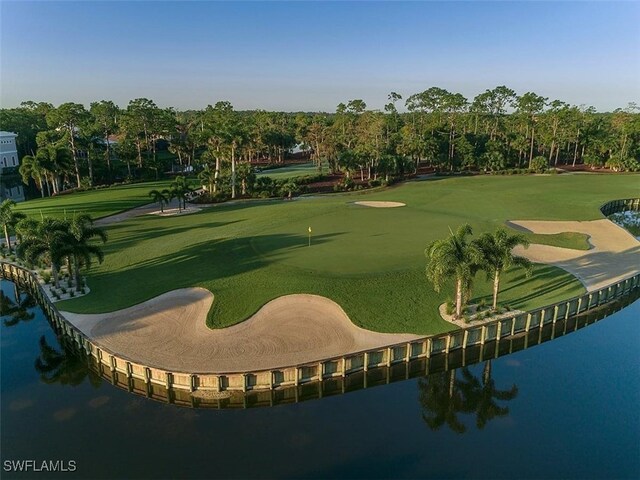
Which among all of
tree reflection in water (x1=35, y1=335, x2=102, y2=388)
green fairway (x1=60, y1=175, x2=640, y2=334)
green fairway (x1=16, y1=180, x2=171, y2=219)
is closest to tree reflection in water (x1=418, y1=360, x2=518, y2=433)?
green fairway (x1=60, y1=175, x2=640, y2=334)

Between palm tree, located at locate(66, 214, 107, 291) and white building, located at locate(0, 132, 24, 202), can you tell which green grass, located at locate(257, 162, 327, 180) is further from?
palm tree, located at locate(66, 214, 107, 291)

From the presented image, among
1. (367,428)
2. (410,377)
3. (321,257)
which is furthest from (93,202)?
(367,428)

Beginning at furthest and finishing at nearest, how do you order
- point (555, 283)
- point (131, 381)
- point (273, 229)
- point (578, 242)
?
1. point (273, 229)
2. point (578, 242)
3. point (555, 283)
4. point (131, 381)

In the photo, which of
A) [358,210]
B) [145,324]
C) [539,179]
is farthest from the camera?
[539,179]

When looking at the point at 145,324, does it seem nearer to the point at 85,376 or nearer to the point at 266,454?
the point at 85,376

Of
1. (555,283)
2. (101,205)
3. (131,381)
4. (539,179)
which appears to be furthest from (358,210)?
(539,179)

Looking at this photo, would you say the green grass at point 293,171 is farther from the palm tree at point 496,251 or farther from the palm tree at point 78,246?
the palm tree at point 496,251

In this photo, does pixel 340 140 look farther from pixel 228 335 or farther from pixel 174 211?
pixel 228 335
